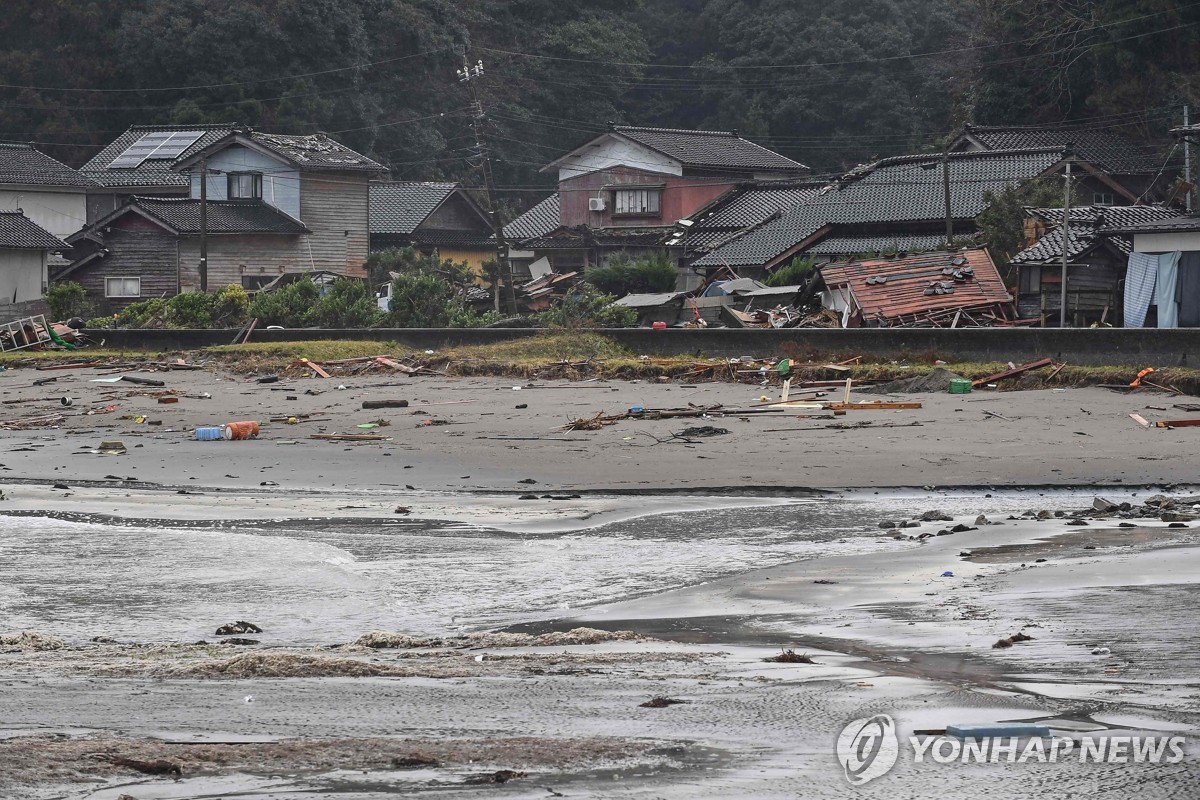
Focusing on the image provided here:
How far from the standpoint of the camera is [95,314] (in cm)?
4297

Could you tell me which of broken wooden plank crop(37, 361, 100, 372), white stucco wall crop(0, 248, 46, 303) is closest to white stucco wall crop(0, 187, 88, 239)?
white stucco wall crop(0, 248, 46, 303)

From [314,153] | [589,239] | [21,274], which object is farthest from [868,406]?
[314,153]

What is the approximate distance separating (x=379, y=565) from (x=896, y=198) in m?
36.4

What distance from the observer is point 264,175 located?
51688 mm

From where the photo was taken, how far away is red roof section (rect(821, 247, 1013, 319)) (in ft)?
98.0

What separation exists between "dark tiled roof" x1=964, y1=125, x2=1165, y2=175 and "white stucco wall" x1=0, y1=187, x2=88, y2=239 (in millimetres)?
32176

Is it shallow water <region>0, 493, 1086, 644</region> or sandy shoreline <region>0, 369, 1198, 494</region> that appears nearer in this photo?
shallow water <region>0, 493, 1086, 644</region>

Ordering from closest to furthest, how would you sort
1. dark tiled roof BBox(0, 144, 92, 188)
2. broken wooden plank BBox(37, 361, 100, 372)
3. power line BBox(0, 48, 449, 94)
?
broken wooden plank BBox(37, 361, 100, 372) → dark tiled roof BBox(0, 144, 92, 188) → power line BBox(0, 48, 449, 94)

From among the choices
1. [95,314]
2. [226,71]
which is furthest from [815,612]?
[226,71]

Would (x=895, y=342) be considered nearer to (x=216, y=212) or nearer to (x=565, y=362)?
(x=565, y=362)

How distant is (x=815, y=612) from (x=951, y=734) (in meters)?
2.96

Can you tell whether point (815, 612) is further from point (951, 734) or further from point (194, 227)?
point (194, 227)

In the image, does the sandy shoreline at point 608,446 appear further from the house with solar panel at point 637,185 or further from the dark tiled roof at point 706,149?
the dark tiled roof at point 706,149

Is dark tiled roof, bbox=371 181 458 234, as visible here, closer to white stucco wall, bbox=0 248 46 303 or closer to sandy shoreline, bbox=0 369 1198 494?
white stucco wall, bbox=0 248 46 303
